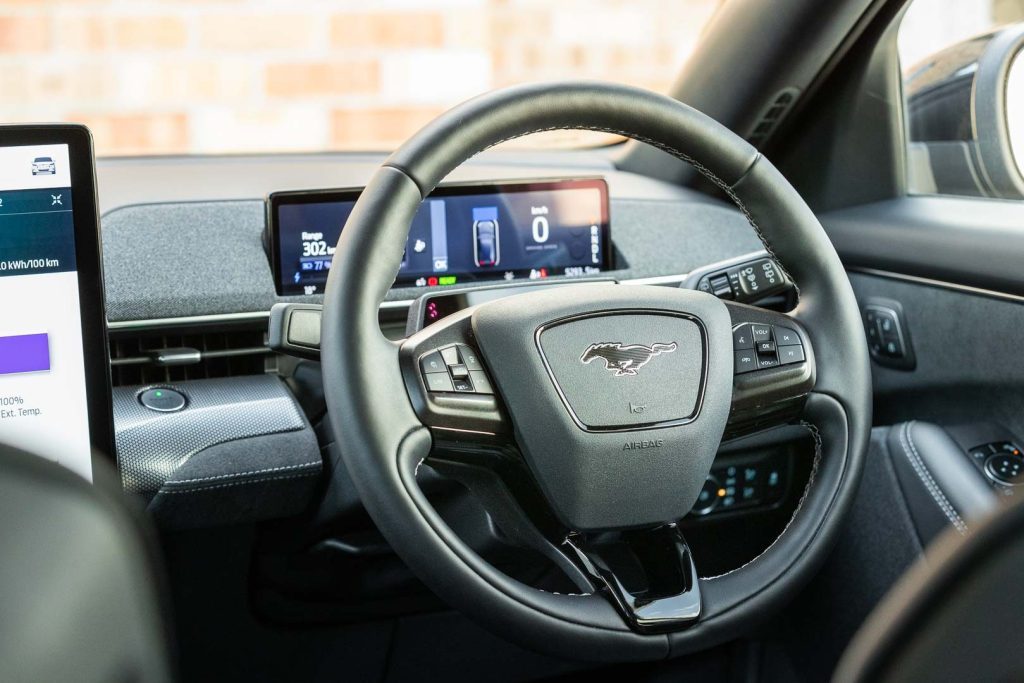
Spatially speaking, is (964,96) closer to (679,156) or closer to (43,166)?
(679,156)

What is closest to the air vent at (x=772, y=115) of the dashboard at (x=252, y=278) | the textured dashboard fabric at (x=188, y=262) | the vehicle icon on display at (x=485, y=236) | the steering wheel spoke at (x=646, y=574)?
the dashboard at (x=252, y=278)

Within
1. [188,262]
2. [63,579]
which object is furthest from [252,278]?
[63,579]

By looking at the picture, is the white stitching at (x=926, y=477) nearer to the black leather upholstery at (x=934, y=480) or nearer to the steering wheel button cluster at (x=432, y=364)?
the black leather upholstery at (x=934, y=480)

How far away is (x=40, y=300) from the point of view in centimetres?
102

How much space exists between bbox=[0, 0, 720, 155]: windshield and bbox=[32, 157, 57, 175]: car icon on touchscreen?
0.58 meters

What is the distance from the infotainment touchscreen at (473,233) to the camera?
140cm

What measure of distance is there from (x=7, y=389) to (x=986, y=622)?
2.75ft

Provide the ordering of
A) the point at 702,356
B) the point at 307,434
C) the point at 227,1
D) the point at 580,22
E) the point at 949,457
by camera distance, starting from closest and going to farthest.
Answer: the point at 702,356
the point at 307,434
the point at 949,457
the point at 227,1
the point at 580,22

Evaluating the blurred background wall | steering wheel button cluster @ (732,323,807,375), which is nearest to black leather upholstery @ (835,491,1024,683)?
steering wheel button cluster @ (732,323,807,375)

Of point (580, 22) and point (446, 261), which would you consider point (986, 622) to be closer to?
point (446, 261)

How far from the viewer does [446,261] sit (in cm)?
144

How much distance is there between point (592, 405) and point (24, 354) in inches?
19.1

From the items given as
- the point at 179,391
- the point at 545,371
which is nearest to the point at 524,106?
the point at 545,371

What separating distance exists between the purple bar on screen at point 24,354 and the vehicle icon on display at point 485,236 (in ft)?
1.88
